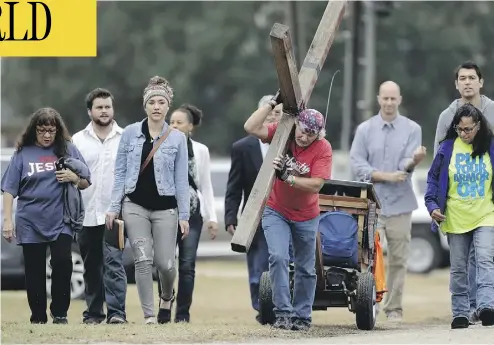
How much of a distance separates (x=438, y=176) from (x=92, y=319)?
3.51m

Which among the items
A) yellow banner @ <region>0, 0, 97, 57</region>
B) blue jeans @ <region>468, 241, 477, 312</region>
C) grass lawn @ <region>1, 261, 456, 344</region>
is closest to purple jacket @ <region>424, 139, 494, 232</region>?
blue jeans @ <region>468, 241, 477, 312</region>

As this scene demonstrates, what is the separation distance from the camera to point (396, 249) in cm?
1523

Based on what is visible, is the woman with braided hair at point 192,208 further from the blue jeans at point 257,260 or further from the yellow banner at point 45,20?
the yellow banner at point 45,20

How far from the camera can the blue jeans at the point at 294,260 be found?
12.2 meters

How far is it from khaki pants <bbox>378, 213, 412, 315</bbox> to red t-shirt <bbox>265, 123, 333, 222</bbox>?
294 cm

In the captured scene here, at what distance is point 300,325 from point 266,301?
2.41 feet

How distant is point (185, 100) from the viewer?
164 feet

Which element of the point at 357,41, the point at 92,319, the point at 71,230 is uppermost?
the point at 357,41

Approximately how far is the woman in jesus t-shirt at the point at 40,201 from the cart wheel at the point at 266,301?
5.70 ft

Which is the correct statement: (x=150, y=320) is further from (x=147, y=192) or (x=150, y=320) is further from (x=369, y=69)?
(x=369, y=69)

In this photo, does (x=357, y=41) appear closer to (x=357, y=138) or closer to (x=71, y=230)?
(x=357, y=138)

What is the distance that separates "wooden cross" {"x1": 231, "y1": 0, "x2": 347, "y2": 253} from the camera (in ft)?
37.9

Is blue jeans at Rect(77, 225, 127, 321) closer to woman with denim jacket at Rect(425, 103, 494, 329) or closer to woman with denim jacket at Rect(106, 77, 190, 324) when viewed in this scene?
woman with denim jacket at Rect(106, 77, 190, 324)

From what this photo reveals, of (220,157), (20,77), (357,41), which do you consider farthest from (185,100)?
(357,41)
